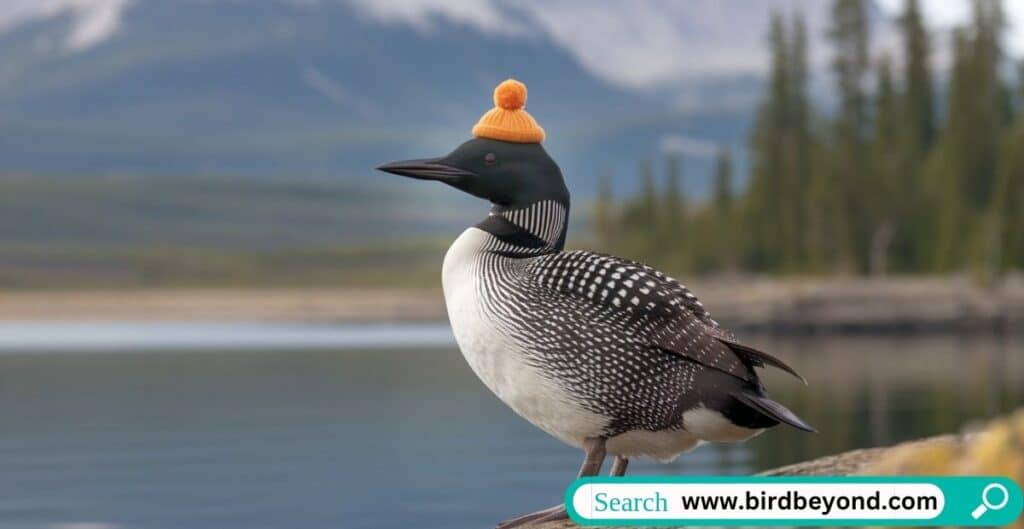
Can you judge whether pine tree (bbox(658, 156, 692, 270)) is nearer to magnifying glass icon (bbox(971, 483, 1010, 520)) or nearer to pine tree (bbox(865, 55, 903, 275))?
pine tree (bbox(865, 55, 903, 275))

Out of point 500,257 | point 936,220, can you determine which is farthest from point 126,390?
point 936,220

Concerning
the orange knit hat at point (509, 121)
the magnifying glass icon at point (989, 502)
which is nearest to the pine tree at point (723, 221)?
the orange knit hat at point (509, 121)

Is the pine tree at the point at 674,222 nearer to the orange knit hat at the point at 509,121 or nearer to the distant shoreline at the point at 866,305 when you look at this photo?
the distant shoreline at the point at 866,305

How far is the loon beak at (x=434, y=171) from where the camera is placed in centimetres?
759

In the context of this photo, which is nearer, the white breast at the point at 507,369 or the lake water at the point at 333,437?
the white breast at the point at 507,369

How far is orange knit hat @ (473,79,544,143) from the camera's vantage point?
7.70 meters

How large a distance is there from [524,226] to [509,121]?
51cm

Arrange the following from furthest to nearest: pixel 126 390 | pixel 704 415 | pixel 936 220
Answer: pixel 936 220
pixel 126 390
pixel 704 415

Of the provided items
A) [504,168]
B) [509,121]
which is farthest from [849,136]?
[504,168]

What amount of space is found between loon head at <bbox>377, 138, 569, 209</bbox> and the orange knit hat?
0.13 feet

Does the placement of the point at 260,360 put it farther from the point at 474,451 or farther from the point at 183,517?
the point at 183,517

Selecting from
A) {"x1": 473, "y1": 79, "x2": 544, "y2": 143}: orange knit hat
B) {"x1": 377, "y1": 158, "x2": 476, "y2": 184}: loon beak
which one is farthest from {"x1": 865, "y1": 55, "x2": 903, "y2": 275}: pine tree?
{"x1": 377, "y1": 158, "x2": 476, "y2": 184}: loon beak

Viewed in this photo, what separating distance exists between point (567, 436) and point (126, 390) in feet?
83.2

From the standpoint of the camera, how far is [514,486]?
1426 cm
